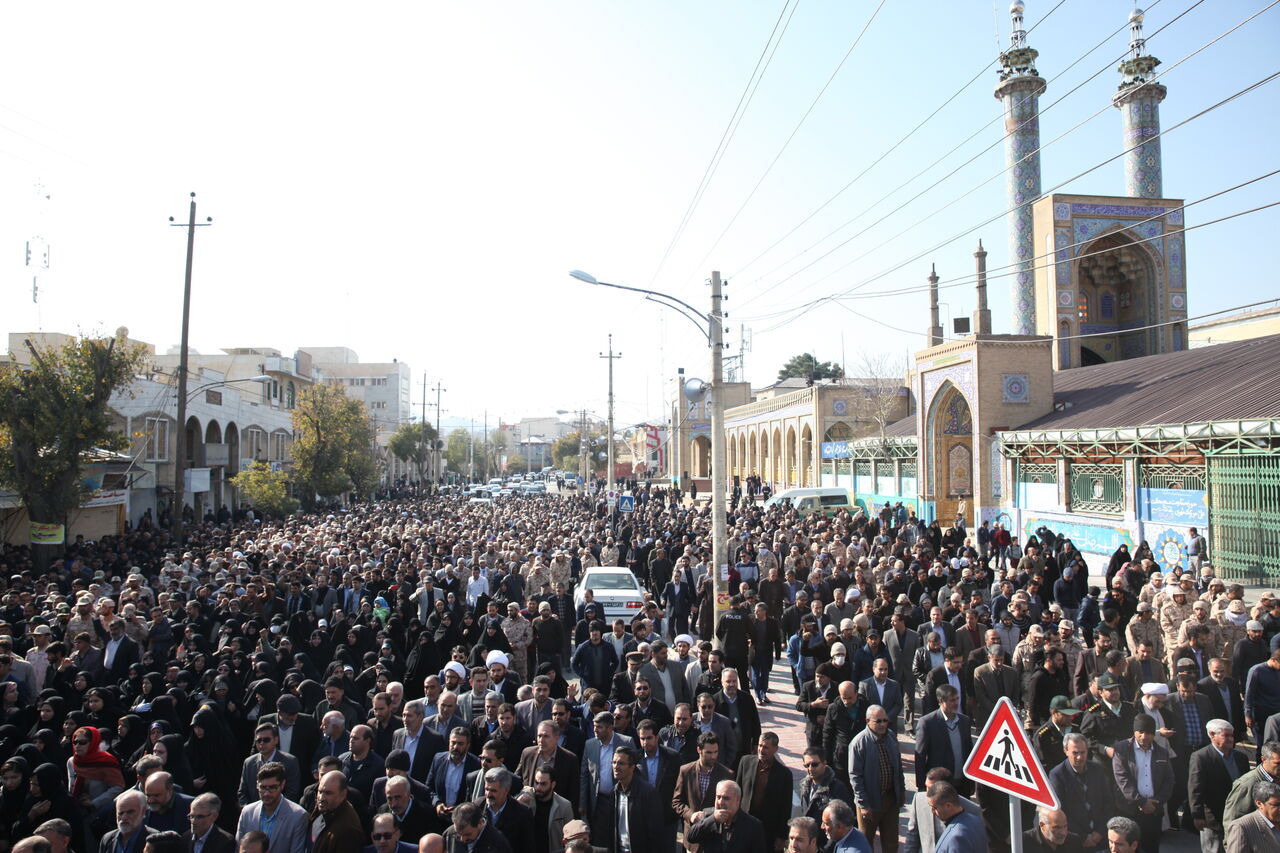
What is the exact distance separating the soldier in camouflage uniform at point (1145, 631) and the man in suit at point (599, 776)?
5.73 metres

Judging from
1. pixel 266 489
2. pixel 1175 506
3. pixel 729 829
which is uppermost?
pixel 266 489

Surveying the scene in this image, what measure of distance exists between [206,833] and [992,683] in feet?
21.1

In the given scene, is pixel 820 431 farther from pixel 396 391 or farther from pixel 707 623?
pixel 396 391

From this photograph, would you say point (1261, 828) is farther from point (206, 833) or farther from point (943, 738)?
point (206, 833)

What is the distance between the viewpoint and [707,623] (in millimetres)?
13352

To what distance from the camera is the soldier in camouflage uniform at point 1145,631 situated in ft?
29.5

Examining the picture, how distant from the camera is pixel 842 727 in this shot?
22.5ft

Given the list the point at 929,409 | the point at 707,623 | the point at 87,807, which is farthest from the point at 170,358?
the point at 87,807

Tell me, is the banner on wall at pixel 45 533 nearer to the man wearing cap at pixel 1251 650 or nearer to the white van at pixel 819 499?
the man wearing cap at pixel 1251 650

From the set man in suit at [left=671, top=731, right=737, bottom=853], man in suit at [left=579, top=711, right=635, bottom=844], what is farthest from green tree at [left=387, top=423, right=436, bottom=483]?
man in suit at [left=671, top=731, right=737, bottom=853]

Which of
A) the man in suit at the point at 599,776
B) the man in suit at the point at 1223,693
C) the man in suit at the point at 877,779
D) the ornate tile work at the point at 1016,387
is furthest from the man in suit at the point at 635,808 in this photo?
the ornate tile work at the point at 1016,387

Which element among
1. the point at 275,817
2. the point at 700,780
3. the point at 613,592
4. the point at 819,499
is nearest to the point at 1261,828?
the point at 700,780

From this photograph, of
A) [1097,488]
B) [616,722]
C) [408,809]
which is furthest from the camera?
[1097,488]

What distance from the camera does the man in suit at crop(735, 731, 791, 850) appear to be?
229 inches
